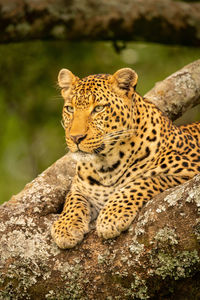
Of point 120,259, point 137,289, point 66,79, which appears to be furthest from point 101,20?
point 137,289

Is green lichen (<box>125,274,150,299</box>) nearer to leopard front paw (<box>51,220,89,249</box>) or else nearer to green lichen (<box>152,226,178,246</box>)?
green lichen (<box>152,226,178,246</box>)

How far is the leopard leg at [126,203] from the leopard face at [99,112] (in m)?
0.68

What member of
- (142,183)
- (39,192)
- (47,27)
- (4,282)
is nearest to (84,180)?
(39,192)

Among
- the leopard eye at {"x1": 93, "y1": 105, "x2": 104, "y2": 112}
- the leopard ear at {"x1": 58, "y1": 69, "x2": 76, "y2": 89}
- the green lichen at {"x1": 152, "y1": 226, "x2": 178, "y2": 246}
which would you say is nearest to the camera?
the green lichen at {"x1": 152, "y1": 226, "x2": 178, "y2": 246}

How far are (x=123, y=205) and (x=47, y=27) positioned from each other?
14.1ft

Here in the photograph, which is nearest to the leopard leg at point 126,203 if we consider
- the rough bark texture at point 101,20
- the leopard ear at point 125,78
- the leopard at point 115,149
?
the leopard at point 115,149

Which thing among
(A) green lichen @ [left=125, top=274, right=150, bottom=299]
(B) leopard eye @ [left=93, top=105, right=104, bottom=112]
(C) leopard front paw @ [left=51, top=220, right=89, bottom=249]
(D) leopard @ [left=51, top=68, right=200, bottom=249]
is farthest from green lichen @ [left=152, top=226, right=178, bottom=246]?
(B) leopard eye @ [left=93, top=105, right=104, bottom=112]

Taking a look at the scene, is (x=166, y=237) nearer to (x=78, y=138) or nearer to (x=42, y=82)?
(x=78, y=138)

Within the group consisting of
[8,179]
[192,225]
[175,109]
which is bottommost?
[192,225]

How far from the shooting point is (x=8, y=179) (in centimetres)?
1527

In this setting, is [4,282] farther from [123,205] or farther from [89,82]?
[89,82]

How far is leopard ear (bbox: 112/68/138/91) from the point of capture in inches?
280

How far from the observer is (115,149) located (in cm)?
719

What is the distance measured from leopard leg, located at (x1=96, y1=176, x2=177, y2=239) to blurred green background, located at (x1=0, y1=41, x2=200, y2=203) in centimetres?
699
